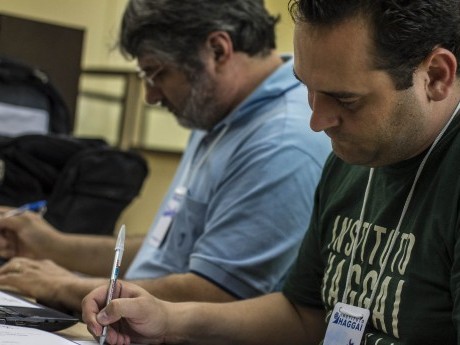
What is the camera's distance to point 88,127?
18.1 ft

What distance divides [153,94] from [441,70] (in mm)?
1016

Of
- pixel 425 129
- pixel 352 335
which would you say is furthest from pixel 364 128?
pixel 352 335

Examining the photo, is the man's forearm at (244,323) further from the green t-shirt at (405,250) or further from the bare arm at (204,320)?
the green t-shirt at (405,250)

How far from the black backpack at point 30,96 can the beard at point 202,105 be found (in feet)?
3.88

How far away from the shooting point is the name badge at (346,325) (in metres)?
1.25

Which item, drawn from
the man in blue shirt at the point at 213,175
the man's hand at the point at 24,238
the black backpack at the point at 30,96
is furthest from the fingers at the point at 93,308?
the black backpack at the point at 30,96

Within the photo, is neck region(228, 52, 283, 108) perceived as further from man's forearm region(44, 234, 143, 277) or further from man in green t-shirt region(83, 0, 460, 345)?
man in green t-shirt region(83, 0, 460, 345)

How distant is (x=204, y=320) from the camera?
1.46 meters

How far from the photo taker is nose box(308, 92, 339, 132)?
1.22 m

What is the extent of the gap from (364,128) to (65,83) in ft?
7.53

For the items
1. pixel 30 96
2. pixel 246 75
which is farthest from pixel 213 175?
pixel 30 96

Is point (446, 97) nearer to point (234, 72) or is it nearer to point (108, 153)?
point (234, 72)

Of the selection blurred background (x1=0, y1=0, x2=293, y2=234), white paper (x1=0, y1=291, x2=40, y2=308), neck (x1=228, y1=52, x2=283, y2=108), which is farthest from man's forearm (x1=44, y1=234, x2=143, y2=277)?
blurred background (x1=0, y1=0, x2=293, y2=234)

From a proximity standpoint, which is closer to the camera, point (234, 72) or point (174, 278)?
point (174, 278)
